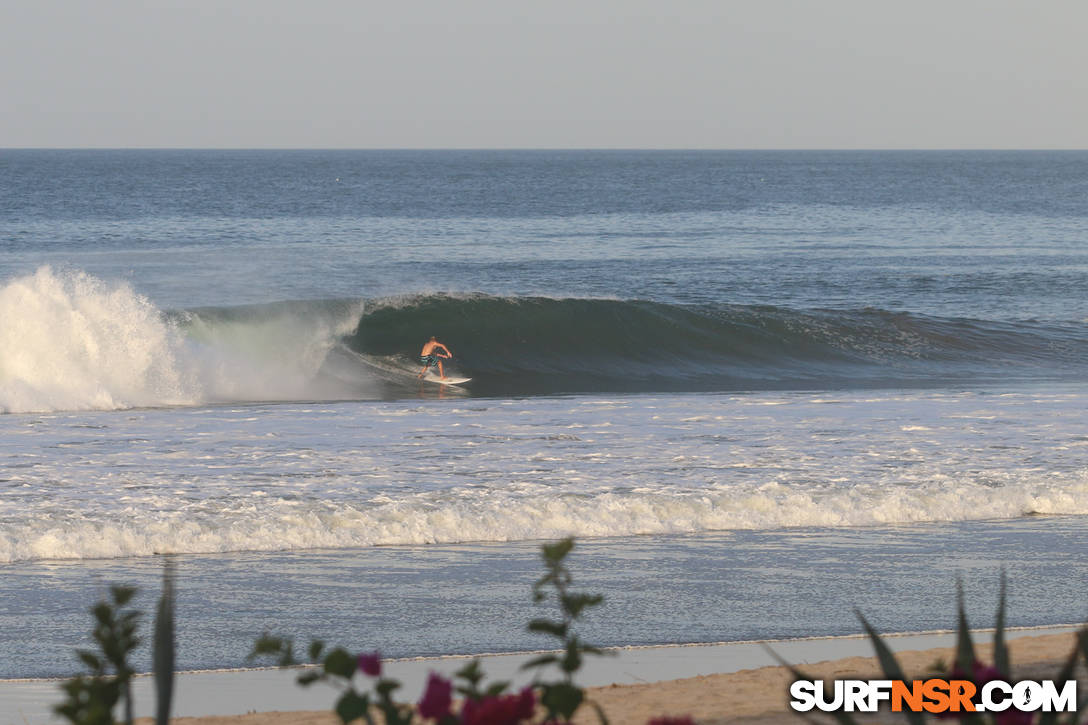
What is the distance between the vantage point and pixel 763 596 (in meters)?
7.42

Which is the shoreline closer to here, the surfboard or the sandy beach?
the sandy beach

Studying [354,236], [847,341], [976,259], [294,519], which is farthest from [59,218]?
[294,519]

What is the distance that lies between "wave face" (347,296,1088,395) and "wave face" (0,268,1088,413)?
5 cm

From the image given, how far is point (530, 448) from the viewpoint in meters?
12.5

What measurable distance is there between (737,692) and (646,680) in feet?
1.75

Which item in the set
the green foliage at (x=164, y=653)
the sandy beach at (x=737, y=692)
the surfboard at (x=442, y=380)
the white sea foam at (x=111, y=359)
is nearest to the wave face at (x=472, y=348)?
the white sea foam at (x=111, y=359)

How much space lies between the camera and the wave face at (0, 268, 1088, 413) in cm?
1794

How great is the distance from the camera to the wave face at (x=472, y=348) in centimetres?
1794

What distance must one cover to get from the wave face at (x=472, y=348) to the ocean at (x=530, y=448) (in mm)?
83

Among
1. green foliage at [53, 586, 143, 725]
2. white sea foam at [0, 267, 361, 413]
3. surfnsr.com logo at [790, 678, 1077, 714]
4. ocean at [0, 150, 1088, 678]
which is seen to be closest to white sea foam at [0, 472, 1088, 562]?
ocean at [0, 150, 1088, 678]

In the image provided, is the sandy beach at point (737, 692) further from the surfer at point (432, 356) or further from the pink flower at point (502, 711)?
the surfer at point (432, 356)

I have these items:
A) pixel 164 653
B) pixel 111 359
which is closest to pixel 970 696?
pixel 164 653

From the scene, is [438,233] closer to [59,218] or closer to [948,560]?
[59,218]

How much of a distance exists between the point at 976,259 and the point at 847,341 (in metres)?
18.5
